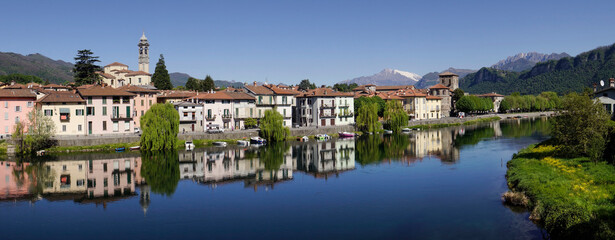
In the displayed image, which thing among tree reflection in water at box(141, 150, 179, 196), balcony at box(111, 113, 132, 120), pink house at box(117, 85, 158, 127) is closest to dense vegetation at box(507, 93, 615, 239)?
tree reflection in water at box(141, 150, 179, 196)

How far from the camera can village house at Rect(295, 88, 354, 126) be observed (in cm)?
9231

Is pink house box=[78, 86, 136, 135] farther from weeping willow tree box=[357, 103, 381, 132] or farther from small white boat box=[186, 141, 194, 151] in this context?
weeping willow tree box=[357, 103, 381, 132]

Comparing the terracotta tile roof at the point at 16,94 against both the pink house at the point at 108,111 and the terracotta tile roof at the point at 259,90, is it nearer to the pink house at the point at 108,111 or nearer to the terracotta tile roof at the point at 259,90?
the pink house at the point at 108,111

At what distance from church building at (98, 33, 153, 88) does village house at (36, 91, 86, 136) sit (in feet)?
123

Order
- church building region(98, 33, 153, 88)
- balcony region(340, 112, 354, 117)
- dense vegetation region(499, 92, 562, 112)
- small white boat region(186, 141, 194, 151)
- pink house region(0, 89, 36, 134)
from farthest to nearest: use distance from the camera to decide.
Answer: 1. dense vegetation region(499, 92, 562, 112)
2. church building region(98, 33, 153, 88)
3. balcony region(340, 112, 354, 117)
4. small white boat region(186, 141, 194, 151)
5. pink house region(0, 89, 36, 134)

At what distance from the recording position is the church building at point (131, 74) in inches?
4277

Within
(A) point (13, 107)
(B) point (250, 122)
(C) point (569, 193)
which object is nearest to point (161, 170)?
(A) point (13, 107)

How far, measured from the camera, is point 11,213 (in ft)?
103

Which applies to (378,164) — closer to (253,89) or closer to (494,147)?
(494,147)

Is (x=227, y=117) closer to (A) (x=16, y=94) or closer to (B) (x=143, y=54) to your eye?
(A) (x=16, y=94)

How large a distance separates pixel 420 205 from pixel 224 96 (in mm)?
54493

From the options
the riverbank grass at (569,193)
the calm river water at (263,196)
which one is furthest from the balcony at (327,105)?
the riverbank grass at (569,193)

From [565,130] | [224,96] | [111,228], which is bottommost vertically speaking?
[111,228]

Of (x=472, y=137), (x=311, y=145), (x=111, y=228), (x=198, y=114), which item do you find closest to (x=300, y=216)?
(x=111, y=228)
